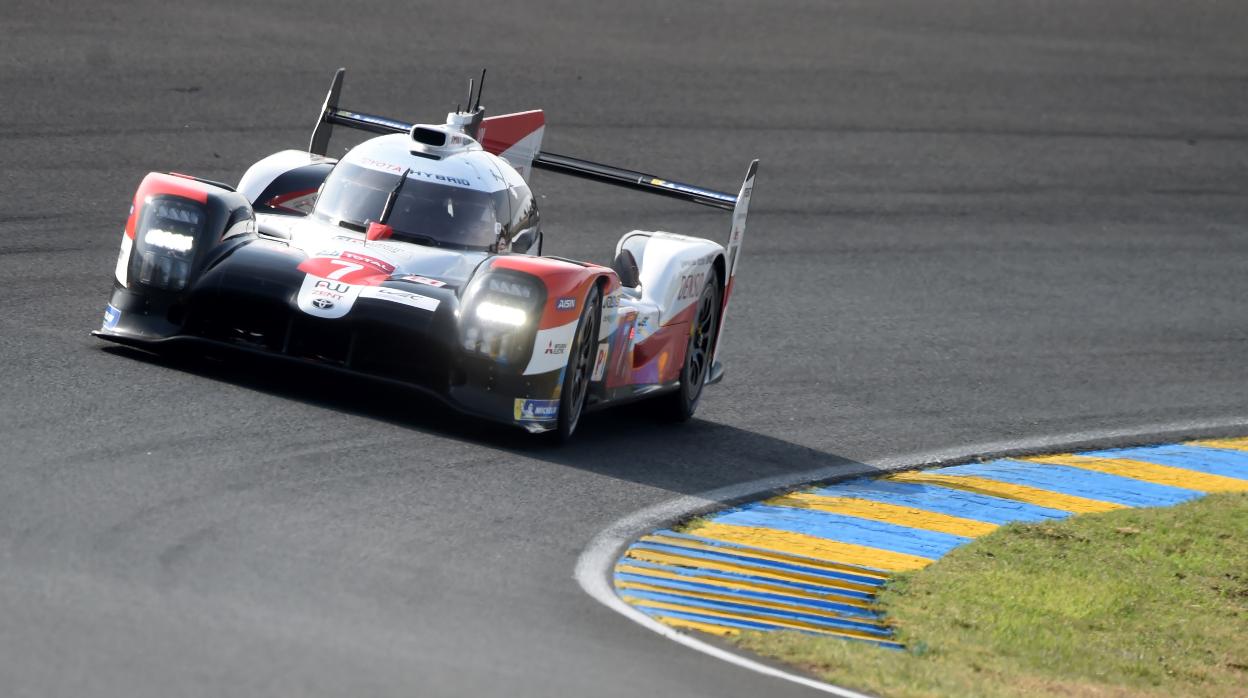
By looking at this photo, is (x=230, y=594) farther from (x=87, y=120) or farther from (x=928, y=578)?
(x=87, y=120)

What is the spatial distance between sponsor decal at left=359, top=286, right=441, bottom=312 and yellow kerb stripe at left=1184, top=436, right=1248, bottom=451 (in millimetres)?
5331

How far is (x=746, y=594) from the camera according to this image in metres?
6.96

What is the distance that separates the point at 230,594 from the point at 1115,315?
1071 cm

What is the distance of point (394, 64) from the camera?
18406mm

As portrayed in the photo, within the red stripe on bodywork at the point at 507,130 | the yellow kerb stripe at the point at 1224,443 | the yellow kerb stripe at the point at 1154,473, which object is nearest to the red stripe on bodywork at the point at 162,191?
the red stripe on bodywork at the point at 507,130

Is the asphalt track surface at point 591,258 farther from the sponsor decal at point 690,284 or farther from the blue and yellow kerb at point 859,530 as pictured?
the sponsor decal at point 690,284

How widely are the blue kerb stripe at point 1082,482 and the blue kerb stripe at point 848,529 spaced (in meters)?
1.43

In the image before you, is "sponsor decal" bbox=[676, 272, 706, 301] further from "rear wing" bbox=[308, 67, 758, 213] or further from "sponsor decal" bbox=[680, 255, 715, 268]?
"rear wing" bbox=[308, 67, 758, 213]

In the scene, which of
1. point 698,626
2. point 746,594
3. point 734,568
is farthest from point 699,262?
point 698,626

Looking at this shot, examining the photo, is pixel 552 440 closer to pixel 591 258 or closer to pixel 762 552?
pixel 762 552

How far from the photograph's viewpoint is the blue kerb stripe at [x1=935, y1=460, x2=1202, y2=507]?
981cm

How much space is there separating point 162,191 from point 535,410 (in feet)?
7.29

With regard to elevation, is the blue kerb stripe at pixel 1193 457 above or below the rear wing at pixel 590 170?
below

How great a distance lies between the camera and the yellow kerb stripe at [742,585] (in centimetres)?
702
